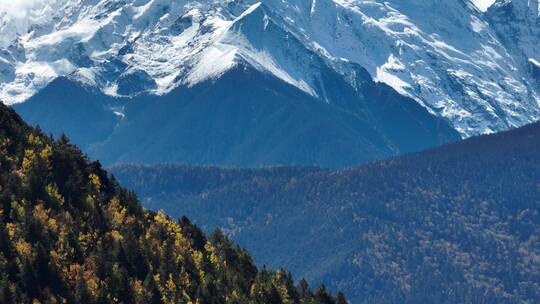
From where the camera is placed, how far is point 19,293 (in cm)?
17688

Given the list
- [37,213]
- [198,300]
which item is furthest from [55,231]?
[198,300]

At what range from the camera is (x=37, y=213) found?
192 meters

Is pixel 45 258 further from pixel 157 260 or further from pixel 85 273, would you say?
pixel 157 260

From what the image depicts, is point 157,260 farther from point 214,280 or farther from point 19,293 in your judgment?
point 19,293

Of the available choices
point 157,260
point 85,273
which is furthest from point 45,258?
point 157,260

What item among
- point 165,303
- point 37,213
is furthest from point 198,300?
point 37,213

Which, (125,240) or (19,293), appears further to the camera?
(125,240)

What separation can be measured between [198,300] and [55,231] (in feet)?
46.3

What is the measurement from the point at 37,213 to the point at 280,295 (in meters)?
23.2

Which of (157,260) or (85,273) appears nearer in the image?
(85,273)

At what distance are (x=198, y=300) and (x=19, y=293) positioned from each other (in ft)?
63.9

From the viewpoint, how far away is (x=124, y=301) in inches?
7215

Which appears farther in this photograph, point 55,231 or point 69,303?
point 55,231

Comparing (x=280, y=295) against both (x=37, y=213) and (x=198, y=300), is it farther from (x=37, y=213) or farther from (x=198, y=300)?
(x=37, y=213)
